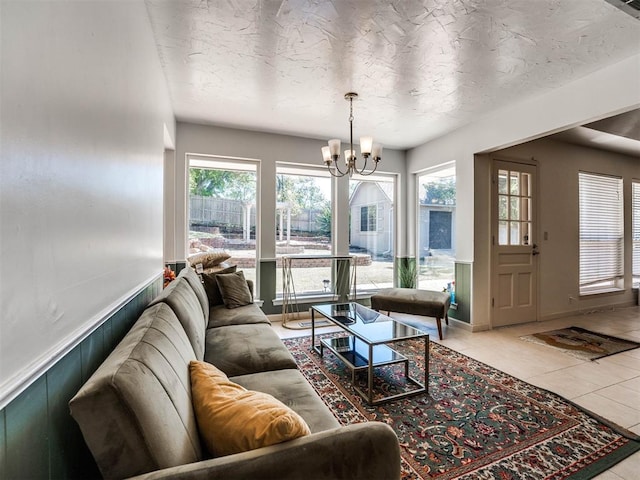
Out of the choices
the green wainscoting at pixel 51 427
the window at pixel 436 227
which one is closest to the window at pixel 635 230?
the window at pixel 436 227

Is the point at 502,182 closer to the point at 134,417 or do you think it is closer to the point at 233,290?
the point at 233,290

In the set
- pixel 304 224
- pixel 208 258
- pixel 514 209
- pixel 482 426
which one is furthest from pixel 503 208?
pixel 208 258

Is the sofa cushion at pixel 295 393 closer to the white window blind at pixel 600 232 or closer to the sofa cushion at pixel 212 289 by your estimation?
the sofa cushion at pixel 212 289

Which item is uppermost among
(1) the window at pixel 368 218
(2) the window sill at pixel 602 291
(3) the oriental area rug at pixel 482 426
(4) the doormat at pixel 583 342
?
(1) the window at pixel 368 218

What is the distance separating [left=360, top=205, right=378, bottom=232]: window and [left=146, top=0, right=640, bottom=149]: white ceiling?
Answer: 5.51ft

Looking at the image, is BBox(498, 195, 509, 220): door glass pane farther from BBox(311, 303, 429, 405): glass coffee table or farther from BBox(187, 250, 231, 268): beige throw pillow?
BBox(187, 250, 231, 268): beige throw pillow

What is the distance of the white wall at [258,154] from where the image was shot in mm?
3771

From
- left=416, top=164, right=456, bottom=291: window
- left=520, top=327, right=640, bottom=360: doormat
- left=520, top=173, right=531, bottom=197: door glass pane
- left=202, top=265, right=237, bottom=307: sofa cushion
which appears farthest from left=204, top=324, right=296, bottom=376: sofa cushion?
left=520, top=173, right=531, bottom=197: door glass pane

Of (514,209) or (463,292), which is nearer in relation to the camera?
(463,292)

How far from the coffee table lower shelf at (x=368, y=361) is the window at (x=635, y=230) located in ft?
18.0

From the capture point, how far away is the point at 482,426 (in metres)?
1.87

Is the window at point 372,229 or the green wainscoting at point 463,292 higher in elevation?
the window at point 372,229

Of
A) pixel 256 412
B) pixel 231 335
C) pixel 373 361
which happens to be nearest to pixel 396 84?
pixel 373 361

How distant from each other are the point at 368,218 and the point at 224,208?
2208 mm
